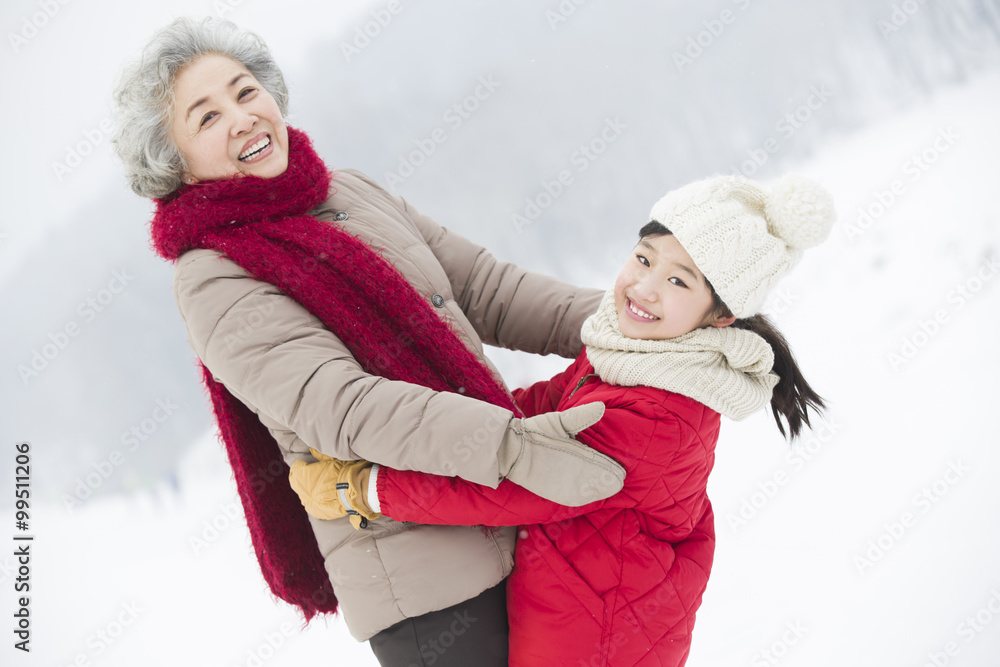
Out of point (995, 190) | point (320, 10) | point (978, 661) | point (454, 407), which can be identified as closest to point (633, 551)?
point (454, 407)

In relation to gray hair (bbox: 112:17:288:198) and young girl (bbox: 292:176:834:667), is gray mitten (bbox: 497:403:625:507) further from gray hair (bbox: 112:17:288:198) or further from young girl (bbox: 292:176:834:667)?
gray hair (bbox: 112:17:288:198)

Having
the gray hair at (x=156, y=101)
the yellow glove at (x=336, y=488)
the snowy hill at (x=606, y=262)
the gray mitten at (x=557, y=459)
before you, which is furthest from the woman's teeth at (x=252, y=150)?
the snowy hill at (x=606, y=262)

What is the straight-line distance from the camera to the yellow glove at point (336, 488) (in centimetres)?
134

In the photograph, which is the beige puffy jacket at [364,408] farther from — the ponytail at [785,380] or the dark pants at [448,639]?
the ponytail at [785,380]

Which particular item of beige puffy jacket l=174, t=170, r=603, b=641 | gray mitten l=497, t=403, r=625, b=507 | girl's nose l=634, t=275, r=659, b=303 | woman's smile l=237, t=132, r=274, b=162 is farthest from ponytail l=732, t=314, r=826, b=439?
woman's smile l=237, t=132, r=274, b=162

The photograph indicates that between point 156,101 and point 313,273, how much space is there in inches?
18.5

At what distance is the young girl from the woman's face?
0.61 metres

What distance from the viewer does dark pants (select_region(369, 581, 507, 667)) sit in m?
1.40

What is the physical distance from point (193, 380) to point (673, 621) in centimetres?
230

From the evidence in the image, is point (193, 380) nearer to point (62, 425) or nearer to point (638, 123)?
point (62, 425)

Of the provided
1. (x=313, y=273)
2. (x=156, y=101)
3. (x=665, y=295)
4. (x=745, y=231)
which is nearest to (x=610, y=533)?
(x=665, y=295)

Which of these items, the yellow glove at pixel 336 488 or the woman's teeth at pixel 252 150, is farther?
the woman's teeth at pixel 252 150

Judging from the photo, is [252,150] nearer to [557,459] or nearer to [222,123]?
[222,123]

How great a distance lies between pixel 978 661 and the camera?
97.0 inches
